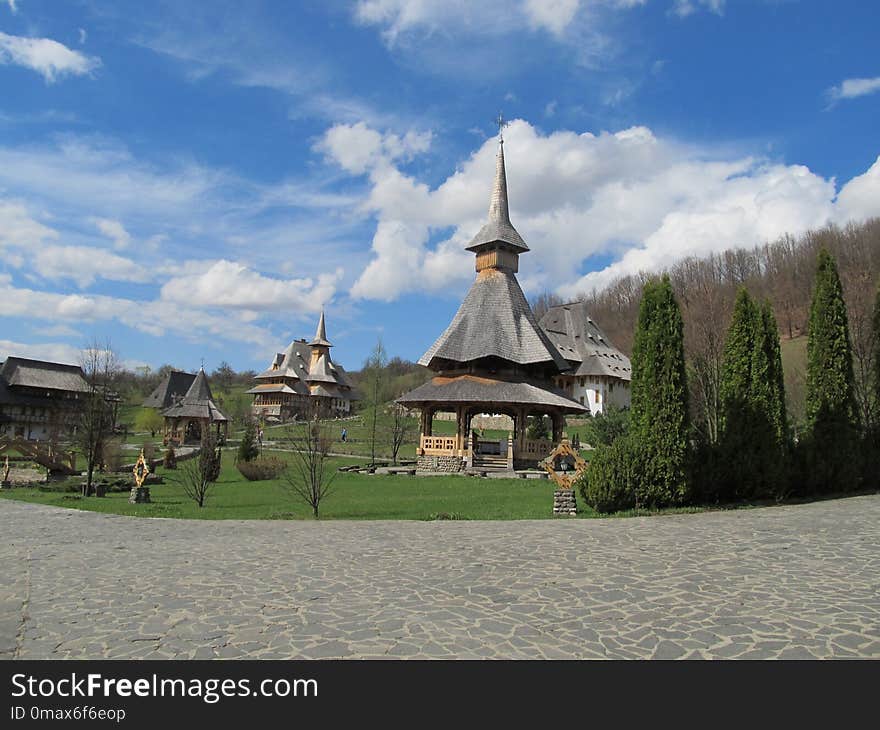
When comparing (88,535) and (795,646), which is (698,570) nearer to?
(795,646)

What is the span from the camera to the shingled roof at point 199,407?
5294 centimetres

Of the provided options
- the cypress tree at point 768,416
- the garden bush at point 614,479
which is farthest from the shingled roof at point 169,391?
the cypress tree at point 768,416

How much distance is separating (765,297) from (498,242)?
15.0 meters

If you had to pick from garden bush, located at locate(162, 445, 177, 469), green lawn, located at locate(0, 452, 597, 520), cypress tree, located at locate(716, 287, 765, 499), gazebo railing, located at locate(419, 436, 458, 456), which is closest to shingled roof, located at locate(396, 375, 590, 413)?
gazebo railing, located at locate(419, 436, 458, 456)

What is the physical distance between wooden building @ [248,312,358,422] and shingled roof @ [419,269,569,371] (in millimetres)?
41564

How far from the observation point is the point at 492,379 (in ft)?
87.4

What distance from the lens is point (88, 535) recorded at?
11398 millimetres

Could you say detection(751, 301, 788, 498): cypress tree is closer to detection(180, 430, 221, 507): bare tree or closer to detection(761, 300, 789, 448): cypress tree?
detection(761, 300, 789, 448): cypress tree

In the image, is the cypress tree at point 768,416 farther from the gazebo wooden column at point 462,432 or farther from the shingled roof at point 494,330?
the gazebo wooden column at point 462,432

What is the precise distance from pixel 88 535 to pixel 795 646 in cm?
1130

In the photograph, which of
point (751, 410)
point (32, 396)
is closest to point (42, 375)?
point (32, 396)

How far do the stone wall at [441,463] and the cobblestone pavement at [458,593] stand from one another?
1436cm

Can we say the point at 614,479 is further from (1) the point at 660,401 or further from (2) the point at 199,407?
(2) the point at 199,407
